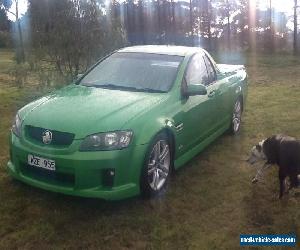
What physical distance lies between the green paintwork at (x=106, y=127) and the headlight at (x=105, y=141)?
0.05 metres

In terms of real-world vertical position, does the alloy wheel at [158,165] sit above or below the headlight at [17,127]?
below

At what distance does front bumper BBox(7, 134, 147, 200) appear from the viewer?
4.06 m

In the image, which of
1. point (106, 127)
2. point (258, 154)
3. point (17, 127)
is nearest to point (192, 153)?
point (258, 154)

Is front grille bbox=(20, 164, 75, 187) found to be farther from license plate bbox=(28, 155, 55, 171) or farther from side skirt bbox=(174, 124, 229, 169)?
side skirt bbox=(174, 124, 229, 169)

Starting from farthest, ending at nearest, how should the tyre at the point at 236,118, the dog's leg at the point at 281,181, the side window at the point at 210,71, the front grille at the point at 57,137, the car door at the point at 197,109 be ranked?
the tyre at the point at 236,118 < the side window at the point at 210,71 < the car door at the point at 197,109 < the dog's leg at the point at 281,181 < the front grille at the point at 57,137

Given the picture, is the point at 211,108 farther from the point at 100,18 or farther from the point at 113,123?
the point at 100,18

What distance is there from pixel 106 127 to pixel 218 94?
2.59 m

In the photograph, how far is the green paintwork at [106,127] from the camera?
13.4 feet

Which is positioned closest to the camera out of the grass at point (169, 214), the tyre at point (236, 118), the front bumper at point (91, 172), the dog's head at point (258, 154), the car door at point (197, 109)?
the grass at point (169, 214)

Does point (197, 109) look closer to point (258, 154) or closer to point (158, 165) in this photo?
point (258, 154)

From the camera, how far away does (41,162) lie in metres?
4.21

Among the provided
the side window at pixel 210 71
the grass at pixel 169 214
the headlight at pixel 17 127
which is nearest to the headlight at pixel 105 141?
the grass at pixel 169 214

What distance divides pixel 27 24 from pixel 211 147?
21.1ft

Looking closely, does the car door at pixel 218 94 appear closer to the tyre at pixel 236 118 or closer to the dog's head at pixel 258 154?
the tyre at pixel 236 118
